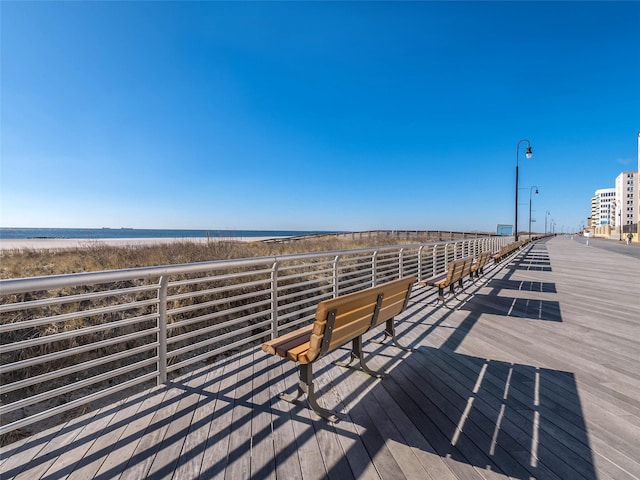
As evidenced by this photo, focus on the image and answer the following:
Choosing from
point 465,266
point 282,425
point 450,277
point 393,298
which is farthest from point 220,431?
point 465,266

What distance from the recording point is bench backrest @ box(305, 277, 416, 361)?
205 cm

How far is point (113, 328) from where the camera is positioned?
14.4 feet

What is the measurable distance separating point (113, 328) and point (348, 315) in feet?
13.1

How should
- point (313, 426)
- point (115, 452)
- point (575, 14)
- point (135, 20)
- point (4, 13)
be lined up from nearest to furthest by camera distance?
point (115, 452)
point (313, 426)
point (4, 13)
point (135, 20)
point (575, 14)

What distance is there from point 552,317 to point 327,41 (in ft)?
39.5

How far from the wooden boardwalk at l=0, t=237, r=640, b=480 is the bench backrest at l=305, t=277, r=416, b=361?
22.0 inches

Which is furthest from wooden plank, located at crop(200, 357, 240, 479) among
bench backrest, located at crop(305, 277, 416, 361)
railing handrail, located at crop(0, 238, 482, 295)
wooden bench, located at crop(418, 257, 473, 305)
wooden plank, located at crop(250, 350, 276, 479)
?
wooden bench, located at crop(418, 257, 473, 305)

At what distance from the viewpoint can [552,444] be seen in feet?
6.27

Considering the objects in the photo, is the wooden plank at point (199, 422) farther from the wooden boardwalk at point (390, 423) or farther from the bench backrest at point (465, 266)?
the bench backrest at point (465, 266)

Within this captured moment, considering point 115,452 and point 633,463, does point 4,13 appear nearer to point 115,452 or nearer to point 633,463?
point 115,452

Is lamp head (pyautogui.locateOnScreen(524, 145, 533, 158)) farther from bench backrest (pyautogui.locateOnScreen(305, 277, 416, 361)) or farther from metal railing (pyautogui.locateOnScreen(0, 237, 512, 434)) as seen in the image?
bench backrest (pyautogui.locateOnScreen(305, 277, 416, 361))

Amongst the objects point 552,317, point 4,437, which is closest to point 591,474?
point 552,317

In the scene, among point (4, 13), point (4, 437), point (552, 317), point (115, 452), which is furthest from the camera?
point (4, 13)

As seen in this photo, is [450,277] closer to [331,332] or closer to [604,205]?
[331,332]
